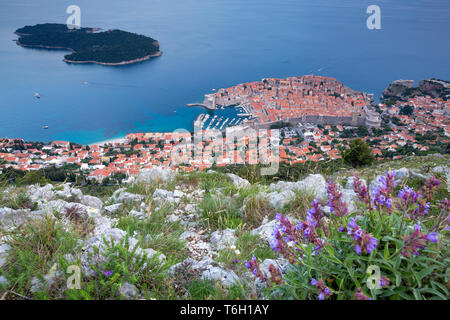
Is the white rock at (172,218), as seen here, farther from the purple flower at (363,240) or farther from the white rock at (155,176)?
the purple flower at (363,240)

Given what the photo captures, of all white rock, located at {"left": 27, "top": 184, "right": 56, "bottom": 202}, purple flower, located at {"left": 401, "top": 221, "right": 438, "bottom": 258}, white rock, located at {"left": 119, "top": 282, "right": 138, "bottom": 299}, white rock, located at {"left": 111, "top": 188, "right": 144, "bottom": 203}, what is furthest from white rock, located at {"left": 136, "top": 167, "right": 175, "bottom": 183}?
purple flower, located at {"left": 401, "top": 221, "right": 438, "bottom": 258}

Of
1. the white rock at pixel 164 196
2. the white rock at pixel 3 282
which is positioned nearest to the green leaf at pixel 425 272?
the white rock at pixel 3 282

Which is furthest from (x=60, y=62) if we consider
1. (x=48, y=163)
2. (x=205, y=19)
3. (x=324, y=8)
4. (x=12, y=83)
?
(x=324, y=8)

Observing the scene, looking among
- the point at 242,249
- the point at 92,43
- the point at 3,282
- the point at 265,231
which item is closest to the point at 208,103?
the point at 92,43

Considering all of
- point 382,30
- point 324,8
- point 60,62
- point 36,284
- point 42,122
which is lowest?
point 42,122

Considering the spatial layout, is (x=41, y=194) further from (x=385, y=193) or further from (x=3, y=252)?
(x=385, y=193)
